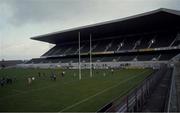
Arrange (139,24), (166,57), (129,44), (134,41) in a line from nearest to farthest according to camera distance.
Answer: (166,57)
(139,24)
(129,44)
(134,41)

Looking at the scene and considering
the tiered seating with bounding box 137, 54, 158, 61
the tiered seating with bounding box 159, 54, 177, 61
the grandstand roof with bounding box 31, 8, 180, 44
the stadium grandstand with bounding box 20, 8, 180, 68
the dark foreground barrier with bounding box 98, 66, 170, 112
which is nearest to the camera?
the dark foreground barrier with bounding box 98, 66, 170, 112

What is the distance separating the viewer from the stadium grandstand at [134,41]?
51069 millimetres

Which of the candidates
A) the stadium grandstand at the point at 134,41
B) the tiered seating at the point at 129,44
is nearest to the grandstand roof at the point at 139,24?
the stadium grandstand at the point at 134,41

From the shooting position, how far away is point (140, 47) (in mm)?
60906

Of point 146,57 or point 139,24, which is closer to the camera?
point 146,57

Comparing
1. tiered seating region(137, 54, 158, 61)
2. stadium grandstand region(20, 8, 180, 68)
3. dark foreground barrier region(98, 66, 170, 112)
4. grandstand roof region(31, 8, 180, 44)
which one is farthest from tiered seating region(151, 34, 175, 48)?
dark foreground barrier region(98, 66, 170, 112)

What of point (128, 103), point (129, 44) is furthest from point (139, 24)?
point (128, 103)

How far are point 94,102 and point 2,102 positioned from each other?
8.21 meters

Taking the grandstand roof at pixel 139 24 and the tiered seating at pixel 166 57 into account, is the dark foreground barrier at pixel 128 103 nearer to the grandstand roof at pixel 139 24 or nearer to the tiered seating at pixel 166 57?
the grandstand roof at pixel 139 24

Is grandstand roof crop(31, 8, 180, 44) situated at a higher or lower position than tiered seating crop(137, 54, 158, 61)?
higher

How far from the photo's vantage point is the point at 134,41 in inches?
2613

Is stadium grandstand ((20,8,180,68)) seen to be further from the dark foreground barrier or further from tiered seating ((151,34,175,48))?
the dark foreground barrier

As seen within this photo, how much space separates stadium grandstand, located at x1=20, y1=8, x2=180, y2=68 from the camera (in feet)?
168

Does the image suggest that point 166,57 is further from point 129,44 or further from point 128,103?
point 128,103
